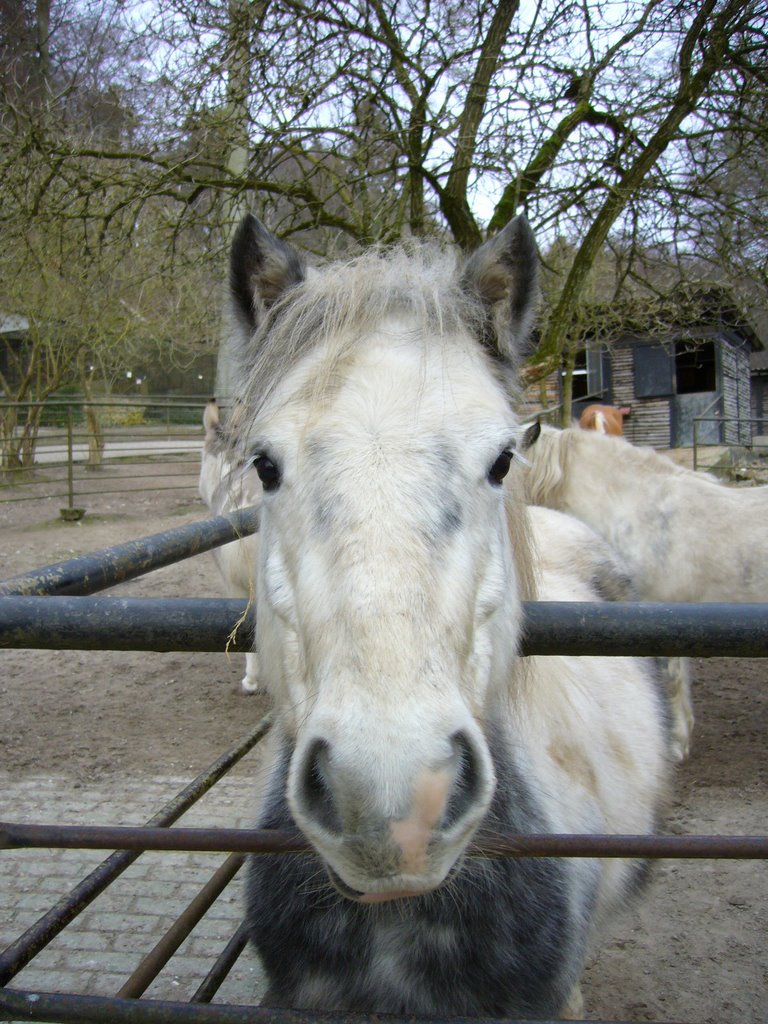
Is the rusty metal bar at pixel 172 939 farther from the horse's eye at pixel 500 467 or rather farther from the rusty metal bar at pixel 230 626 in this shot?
the horse's eye at pixel 500 467

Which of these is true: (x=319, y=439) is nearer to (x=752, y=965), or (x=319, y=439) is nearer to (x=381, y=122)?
(x=752, y=965)

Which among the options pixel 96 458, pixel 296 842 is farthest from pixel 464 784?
pixel 96 458

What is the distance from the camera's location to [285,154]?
6523 millimetres

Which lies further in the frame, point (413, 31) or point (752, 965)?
point (413, 31)

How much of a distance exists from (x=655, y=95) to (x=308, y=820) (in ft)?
20.9

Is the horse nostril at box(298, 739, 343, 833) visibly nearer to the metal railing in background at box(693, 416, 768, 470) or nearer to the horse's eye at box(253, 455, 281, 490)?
the horse's eye at box(253, 455, 281, 490)

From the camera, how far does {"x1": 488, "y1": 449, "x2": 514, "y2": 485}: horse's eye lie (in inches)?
61.3

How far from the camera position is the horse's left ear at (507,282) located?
1764 millimetres

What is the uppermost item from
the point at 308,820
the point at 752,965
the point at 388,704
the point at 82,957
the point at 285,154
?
the point at 285,154

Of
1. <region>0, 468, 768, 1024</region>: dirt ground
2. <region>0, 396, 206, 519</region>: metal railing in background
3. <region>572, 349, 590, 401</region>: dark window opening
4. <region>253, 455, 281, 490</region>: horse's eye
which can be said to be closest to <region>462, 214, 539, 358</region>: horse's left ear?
<region>253, 455, 281, 490</region>: horse's eye

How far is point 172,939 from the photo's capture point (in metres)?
1.93

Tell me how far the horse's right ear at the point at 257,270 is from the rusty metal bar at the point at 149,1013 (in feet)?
4.76

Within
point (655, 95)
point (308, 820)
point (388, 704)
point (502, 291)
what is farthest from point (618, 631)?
point (655, 95)

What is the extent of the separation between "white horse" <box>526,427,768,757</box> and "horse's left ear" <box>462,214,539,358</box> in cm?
301
